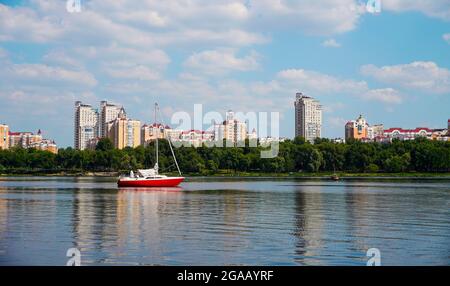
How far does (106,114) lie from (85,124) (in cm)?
570

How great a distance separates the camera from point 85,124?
91312 millimetres

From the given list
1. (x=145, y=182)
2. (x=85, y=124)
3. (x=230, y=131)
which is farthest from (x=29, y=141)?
(x=145, y=182)

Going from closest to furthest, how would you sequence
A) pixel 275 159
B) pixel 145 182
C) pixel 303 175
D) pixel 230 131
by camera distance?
1. pixel 145 182
2. pixel 275 159
3. pixel 303 175
4. pixel 230 131

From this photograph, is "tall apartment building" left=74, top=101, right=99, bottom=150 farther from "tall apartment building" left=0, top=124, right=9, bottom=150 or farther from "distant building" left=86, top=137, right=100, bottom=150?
"tall apartment building" left=0, top=124, right=9, bottom=150

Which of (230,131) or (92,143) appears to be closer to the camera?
(230,131)

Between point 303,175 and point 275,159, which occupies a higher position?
point 275,159

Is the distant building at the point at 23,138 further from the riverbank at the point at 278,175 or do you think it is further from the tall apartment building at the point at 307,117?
the tall apartment building at the point at 307,117

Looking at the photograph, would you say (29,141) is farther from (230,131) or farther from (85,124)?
(230,131)

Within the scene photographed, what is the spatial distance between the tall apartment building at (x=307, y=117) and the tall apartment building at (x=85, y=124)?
102ft

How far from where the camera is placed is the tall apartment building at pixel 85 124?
89.2 metres

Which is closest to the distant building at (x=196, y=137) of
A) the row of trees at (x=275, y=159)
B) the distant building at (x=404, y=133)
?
the row of trees at (x=275, y=159)

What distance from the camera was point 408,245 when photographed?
10375 millimetres

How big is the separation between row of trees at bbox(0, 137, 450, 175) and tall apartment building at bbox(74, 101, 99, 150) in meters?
9.36
